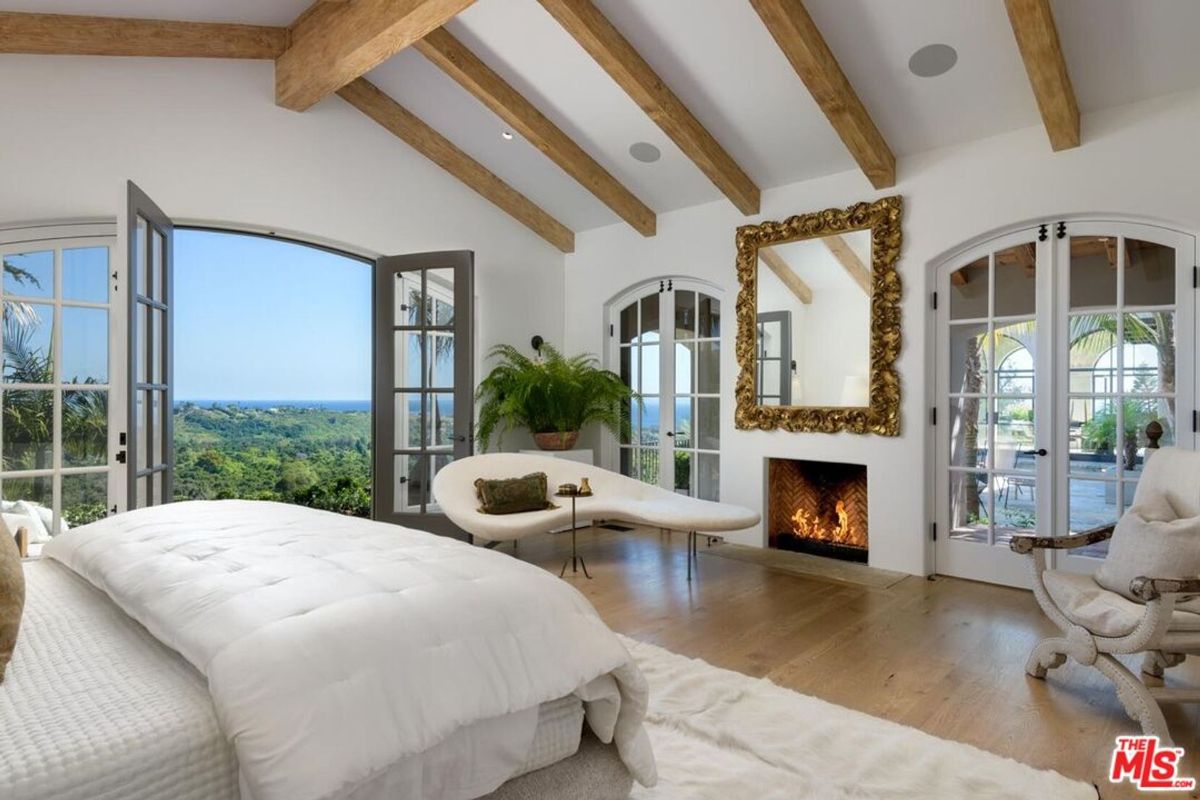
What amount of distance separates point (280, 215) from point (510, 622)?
13.2 feet

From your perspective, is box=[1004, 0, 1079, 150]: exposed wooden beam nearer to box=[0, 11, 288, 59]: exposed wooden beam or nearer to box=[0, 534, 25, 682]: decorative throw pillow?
box=[0, 534, 25, 682]: decorative throw pillow

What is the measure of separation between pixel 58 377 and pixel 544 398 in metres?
3.10

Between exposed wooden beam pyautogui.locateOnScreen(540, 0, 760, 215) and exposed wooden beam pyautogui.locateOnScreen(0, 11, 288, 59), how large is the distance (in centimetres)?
196

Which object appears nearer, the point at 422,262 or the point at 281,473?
the point at 422,262

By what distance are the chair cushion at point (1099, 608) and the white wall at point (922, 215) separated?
1677mm

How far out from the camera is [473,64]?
4.43m

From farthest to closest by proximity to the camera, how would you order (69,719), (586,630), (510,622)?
(586,630), (510,622), (69,719)

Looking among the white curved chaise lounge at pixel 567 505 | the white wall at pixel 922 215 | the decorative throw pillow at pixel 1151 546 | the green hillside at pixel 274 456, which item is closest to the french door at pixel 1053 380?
the white wall at pixel 922 215

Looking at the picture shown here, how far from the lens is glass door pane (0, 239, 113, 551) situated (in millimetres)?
3684

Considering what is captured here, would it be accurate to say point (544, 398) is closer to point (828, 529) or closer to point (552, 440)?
point (552, 440)

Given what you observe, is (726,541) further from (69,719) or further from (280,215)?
(69,719)

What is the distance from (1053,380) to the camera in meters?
3.93

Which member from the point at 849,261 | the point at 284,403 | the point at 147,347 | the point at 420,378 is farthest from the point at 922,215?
the point at 284,403

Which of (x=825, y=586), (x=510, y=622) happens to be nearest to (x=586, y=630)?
(x=510, y=622)
